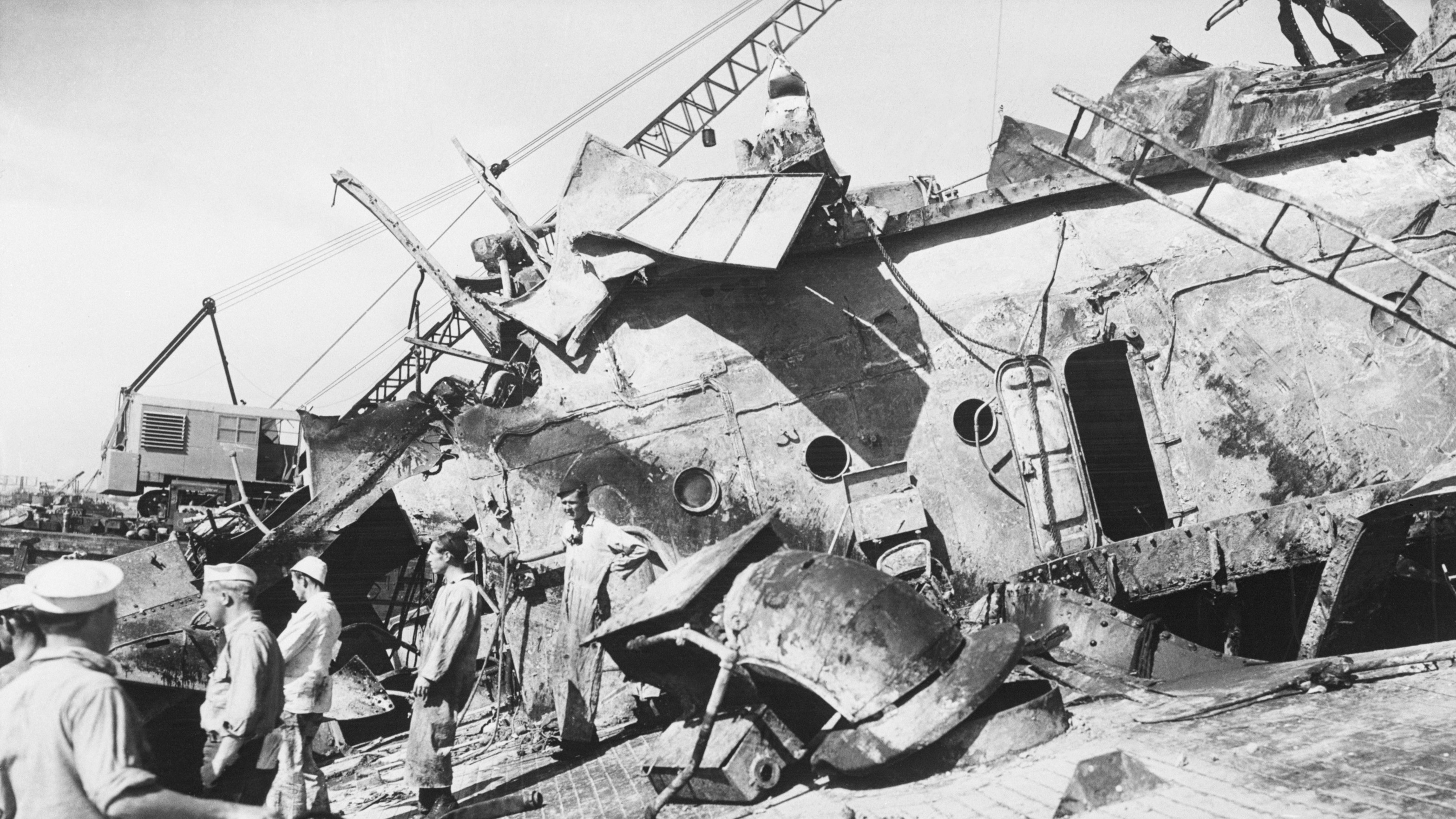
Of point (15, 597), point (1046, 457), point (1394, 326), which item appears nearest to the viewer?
point (15, 597)

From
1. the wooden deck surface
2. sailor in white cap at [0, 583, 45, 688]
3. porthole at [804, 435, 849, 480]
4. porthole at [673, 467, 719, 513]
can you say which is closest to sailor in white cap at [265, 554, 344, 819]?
the wooden deck surface

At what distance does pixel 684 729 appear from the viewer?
6340 mm

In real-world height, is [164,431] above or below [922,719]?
above

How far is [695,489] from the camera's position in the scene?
1066 centimetres

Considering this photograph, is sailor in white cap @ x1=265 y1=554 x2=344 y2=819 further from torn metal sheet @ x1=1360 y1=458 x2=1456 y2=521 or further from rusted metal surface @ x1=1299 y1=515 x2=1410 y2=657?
torn metal sheet @ x1=1360 y1=458 x2=1456 y2=521

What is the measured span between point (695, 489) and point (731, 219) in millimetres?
2981

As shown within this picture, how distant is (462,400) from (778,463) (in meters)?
4.28

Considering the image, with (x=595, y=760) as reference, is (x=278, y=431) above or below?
above

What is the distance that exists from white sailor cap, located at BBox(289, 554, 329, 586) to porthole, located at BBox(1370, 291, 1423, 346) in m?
10.2

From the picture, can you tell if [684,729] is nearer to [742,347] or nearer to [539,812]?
[539,812]

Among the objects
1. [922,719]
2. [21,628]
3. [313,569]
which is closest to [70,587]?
[21,628]

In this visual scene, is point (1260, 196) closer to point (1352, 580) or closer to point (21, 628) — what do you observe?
point (1352, 580)

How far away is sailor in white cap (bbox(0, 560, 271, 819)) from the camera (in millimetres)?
2848

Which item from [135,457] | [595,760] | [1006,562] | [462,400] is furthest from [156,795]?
[135,457]
